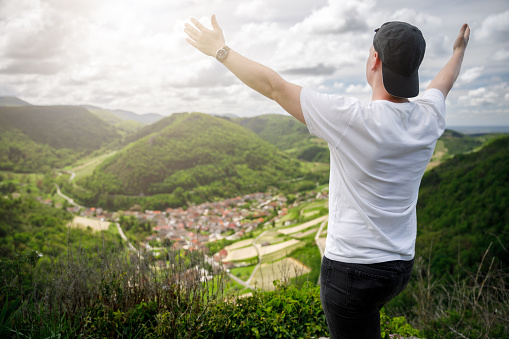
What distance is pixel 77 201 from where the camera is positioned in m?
39.2

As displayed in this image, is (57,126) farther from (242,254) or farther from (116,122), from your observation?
(242,254)

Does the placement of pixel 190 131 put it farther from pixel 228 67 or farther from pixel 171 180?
pixel 228 67

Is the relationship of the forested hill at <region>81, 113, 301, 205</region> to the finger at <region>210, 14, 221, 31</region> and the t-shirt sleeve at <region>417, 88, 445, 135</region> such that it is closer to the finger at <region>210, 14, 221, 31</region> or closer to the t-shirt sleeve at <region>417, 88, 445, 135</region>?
the finger at <region>210, 14, 221, 31</region>

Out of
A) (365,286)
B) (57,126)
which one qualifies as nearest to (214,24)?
(365,286)

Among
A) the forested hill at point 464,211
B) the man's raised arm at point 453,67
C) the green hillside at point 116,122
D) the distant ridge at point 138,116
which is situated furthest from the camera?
the distant ridge at point 138,116

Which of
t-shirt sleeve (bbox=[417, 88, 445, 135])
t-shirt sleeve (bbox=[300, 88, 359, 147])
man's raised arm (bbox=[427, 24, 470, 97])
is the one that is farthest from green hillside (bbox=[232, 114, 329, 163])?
t-shirt sleeve (bbox=[300, 88, 359, 147])

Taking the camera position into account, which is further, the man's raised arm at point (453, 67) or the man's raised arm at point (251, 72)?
the man's raised arm at point (453, 67)

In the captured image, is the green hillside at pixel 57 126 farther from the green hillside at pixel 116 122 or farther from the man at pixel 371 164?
the man at pixel 371 164

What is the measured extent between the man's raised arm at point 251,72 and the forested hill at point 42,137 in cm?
4394

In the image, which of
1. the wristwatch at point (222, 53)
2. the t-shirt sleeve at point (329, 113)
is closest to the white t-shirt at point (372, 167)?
the t-shirt sleeve at point (329, 113)

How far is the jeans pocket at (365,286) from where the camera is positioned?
0.92 m

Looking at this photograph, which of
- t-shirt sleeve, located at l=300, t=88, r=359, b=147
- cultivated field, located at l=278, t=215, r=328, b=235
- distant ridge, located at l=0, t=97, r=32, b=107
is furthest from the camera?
distant ridge, located at l=0, t=97, r=32, b=107

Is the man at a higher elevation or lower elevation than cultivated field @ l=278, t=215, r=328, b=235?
higher

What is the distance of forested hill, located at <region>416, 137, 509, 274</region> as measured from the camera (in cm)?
1683
